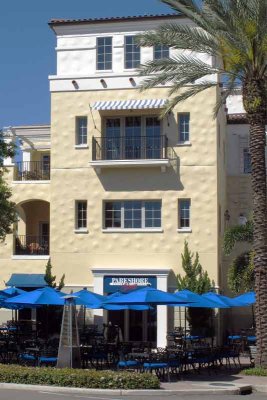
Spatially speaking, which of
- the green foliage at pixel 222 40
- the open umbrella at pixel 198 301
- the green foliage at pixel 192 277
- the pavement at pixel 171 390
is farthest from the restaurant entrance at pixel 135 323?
the green foliage at pixel 222 40

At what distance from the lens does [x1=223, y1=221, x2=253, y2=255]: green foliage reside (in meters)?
30.2

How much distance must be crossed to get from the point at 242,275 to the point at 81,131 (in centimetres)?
1010

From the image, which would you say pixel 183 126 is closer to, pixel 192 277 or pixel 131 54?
pixel 131 54

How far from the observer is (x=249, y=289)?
3123cm

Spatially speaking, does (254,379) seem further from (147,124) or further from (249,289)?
(147,124)

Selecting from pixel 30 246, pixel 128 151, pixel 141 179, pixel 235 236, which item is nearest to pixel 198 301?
pixel 235 236

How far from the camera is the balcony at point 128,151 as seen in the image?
1319 inches

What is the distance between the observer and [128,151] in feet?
112

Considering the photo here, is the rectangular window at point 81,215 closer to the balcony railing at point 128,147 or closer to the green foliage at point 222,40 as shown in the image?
the balcony railing at point 128,147

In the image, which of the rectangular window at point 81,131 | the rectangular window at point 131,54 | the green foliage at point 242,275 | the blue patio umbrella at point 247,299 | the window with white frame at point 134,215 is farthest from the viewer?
the rectangular window at point 81,131

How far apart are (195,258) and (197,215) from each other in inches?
74.7

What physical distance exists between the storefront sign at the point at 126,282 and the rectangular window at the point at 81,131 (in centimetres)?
636

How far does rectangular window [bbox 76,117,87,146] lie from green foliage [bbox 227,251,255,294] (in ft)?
30.0

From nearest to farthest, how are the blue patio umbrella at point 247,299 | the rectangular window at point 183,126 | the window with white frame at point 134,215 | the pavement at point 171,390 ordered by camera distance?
the pavement at point 171,390 → the blue patio umbrella at point 247,299 → the window with white frame at point 134,215 → the rectangular window at point 183,126
